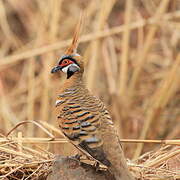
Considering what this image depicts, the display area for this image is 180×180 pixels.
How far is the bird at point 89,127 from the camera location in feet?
8.57

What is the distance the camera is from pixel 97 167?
9.41 ft

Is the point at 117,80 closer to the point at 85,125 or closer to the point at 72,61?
the point at 72,61

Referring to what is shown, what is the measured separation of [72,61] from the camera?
3.24 metres

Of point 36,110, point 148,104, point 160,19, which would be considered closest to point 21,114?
point 36,110

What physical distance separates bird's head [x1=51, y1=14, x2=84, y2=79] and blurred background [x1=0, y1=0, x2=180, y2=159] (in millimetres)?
510

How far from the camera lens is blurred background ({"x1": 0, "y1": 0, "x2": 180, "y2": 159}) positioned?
4.57 meters

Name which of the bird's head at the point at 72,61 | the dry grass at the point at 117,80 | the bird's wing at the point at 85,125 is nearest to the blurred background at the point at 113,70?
the dry grass at the point at 117,80

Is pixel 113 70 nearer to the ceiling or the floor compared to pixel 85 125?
nearer to the ceiling

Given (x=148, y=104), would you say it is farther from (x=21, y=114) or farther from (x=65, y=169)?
(x=65, y=169)

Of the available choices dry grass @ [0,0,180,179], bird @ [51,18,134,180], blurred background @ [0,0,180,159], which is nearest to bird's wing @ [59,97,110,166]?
bird @ [51,18,134,180]

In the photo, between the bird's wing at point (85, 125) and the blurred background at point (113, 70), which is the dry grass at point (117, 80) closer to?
the blurred background at point (113, 70)

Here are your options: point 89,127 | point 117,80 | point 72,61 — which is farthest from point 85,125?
point 117,80

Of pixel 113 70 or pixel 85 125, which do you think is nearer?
pixel 85 125

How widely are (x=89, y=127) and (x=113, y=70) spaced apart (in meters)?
2.67
